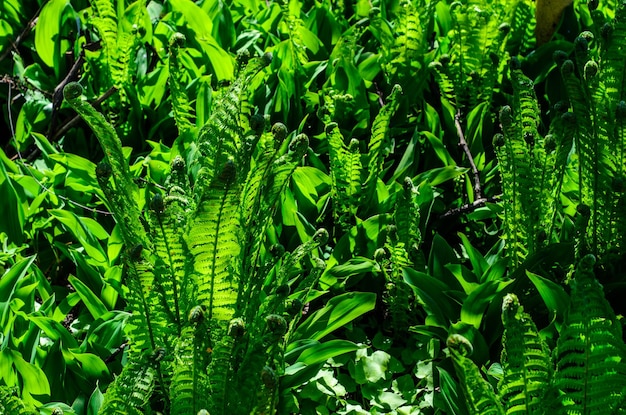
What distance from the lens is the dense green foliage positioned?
1754 millimetres

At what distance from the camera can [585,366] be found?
1605 millimetres

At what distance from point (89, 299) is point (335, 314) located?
0.73m

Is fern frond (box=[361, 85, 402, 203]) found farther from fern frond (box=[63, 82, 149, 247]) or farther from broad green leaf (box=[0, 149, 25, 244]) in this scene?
broad green leaf (box=[0, 149, 25, 244])

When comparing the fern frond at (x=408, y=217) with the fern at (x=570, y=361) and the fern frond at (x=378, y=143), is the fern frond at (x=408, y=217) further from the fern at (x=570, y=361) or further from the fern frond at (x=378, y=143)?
the fern at (x=570, y=361)

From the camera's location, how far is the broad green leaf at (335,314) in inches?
87.4

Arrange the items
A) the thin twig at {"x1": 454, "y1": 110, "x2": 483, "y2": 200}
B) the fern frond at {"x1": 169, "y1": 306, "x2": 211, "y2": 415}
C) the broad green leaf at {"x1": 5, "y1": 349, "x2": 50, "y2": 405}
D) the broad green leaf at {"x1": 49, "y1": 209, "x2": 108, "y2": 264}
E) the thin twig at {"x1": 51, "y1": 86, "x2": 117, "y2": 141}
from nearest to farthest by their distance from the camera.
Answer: the fern frond at {"x1": 169, "y1": 306, "x2": 211, "y2": 415}, the broad green leaf at {"x1": 5, "y1": 349, "x2": 50, "y2": 405}, the broad green leaf at {"x1": 49, "y1": 209, "x2": 108, "y2": 264}, the thin twig at {"x1": 454, "y1": 110, "x2": 483, "y2": 200}, the thin twig at {"x1": 51, "y1": 86, "x2": 117, "y2": 141}

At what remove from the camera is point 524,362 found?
163 cm

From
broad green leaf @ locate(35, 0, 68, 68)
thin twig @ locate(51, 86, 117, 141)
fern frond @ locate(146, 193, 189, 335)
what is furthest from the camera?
broad green leaf @ locate(35, 0, 68, 68)

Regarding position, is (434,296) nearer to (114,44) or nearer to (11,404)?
(11,404)

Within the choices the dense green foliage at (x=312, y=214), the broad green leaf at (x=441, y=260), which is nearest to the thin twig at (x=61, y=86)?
the dense green foliage at (x=312, y=214)

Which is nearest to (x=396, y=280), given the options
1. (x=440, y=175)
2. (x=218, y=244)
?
(x=440, y=175)

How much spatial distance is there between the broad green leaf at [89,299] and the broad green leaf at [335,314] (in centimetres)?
59

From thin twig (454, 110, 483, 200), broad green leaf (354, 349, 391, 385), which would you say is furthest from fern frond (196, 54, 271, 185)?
thin twig (454, 110, 483, 200)

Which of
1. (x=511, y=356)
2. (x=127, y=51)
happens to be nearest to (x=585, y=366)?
(x=511, y=356)
